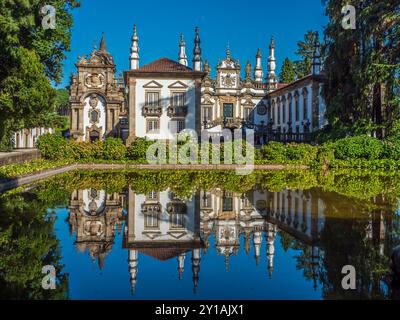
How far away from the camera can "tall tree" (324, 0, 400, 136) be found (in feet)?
76.2

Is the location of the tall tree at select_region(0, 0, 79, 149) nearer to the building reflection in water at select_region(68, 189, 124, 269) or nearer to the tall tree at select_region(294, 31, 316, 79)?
the building reflection in water at select_region(68, 189, 124, 269)

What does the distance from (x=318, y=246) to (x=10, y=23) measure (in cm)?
1435

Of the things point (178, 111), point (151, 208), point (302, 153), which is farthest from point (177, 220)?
point (178, 111)

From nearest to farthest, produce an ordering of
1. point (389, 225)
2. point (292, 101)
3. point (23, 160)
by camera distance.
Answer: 1. point (389, 225)
2. point (23, 160)
3. point (292, 101)

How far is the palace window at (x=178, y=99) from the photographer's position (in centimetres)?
3250

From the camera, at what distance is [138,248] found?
7.14 m

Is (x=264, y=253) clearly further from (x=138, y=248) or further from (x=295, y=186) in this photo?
(x=295, y=186)

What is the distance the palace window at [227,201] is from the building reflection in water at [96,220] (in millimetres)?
2836

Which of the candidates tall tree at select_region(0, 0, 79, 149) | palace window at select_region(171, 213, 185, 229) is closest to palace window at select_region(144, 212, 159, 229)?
palace window at select_region(171, 213, 185, 229)

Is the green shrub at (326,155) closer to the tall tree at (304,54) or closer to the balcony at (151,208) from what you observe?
the balcony at (151,208)

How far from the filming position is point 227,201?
11938 millimetres
